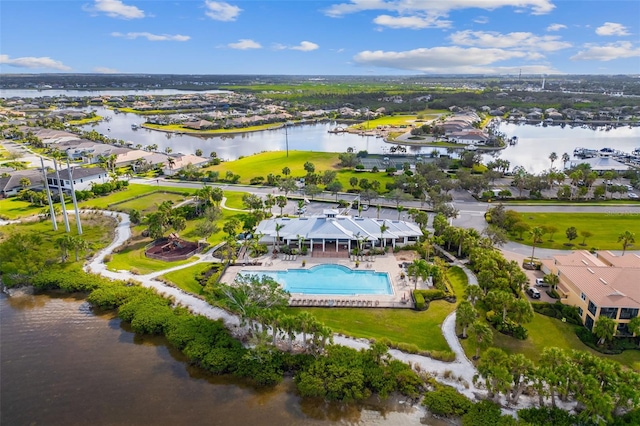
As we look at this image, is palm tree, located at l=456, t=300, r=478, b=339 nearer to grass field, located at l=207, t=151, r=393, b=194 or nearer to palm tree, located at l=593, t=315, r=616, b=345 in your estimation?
palm tree, located at l=593, t=315, r=616, b=345

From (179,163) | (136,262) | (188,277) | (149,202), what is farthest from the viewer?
(179,163)

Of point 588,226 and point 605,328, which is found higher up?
point 605,328

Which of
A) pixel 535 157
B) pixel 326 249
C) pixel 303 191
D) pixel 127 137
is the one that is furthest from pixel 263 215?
pixel 127 137

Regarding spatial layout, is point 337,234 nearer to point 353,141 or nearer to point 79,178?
point 79,178

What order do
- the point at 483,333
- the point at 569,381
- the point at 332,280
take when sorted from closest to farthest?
the point at 569,381 < the point at 483,333 < the point at 332,280

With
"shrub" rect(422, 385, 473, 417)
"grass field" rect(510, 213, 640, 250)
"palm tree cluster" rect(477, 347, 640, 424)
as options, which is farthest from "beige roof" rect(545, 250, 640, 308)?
"shrub" rect(422, 385, 473, 417)

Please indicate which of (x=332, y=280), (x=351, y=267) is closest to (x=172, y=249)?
(x=332, y=280)

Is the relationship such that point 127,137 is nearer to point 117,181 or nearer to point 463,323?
point 117,181
